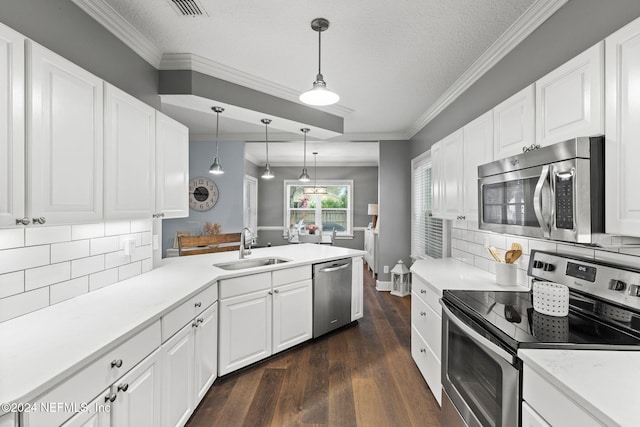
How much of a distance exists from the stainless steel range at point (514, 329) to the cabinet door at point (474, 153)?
1.80 ft

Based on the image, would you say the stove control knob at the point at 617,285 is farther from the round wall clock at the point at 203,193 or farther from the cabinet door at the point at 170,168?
the round wall clock at the point at 203,193

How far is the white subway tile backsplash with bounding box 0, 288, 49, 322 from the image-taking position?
1359 mm

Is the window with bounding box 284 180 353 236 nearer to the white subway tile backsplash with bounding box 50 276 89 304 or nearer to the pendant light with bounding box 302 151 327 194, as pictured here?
the pendant light with bounding box 302 151 327 194

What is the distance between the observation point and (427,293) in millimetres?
2359

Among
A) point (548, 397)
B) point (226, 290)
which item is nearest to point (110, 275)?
point (226, 290)

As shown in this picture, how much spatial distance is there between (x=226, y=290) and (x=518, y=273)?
213 centimetres

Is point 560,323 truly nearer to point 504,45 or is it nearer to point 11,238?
point 504,45

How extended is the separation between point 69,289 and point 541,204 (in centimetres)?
243

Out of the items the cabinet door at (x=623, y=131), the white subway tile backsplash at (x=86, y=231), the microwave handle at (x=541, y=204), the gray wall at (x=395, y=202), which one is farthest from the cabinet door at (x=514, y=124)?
the gray wall at (x=395, y=202)

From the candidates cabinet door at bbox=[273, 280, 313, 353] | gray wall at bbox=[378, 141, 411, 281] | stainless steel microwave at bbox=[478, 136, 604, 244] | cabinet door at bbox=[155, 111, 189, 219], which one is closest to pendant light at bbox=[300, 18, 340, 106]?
cabinet door at bbox=[155, 111, 189, 219]

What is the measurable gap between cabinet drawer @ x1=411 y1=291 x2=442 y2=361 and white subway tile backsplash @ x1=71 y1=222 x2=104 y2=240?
221 cm

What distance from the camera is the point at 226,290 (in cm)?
239

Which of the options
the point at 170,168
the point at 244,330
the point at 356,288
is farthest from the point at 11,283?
the point at 356,288

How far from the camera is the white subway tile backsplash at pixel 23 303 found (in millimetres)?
1359
